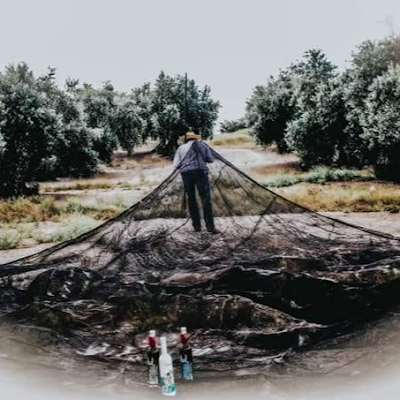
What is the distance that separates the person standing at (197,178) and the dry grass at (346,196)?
430 millimetres

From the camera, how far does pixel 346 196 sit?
2635 mm

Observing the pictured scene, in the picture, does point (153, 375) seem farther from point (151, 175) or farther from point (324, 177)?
point (324, 177)

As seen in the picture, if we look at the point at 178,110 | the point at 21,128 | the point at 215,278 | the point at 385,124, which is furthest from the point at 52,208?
the point at 385,124

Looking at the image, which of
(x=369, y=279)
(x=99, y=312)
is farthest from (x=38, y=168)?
(x=369, y=279)

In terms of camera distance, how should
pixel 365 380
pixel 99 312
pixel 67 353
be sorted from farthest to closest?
1. pixel 99 312
2. pixel 67 353
3. pixel 365 380

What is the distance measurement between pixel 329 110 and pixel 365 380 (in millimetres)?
1540

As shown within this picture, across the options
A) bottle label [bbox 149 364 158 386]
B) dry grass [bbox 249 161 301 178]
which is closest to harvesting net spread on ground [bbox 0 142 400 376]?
bottle label [bbox 149 364 158 386]

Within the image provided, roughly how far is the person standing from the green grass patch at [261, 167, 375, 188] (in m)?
0.36

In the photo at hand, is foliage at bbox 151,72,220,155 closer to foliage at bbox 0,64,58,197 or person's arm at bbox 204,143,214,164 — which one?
person's arm at bbox 204,143,214,164

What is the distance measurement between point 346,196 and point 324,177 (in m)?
0.15

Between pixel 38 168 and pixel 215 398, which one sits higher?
pixel 38 168

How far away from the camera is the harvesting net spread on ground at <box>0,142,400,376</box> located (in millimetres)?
1861

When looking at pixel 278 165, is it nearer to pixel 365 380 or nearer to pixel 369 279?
pixel 369 279

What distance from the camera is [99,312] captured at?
1.96m
